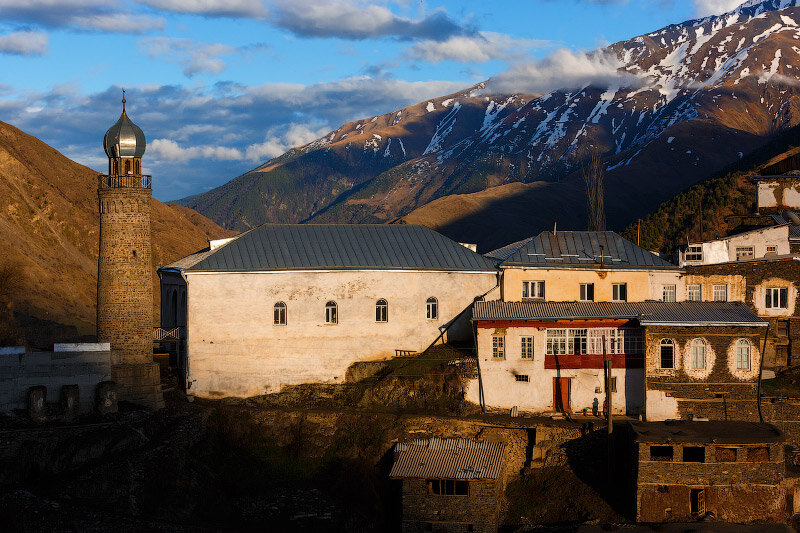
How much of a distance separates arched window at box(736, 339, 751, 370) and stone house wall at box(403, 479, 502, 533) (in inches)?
495

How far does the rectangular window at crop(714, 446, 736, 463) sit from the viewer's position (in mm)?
35625

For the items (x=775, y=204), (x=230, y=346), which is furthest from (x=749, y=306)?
(x=230, y=346)

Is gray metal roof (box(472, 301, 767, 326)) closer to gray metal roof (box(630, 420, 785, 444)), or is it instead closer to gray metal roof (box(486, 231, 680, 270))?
gray metal roof (box(486, 231, 680, 270))

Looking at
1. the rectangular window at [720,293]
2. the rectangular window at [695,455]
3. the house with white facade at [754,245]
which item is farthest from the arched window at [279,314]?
the house with white facade at [754,245]

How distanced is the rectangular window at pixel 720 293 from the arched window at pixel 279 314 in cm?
1988

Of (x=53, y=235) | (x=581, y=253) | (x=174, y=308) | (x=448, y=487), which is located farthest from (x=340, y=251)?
(x=53, y=235)

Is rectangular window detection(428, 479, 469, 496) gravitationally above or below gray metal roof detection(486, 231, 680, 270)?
below

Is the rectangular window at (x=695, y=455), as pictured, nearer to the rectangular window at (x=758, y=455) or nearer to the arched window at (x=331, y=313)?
the rectangular window at (x=758, y=455)

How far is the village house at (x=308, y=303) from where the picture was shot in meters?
42.4

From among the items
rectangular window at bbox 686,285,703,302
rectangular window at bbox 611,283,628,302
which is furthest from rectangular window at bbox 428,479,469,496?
rectangular window at bbox 686,285,703,302

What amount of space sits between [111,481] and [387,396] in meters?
12.6

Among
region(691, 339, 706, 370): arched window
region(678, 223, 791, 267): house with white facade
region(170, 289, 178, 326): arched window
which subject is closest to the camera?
region(691, 339, 706, 370): arched window

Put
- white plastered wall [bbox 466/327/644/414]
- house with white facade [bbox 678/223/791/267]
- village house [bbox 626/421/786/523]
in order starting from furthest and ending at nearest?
house with white facade [bbox 678/223/791/267]
white plastered wall [bbox 466/327/644/414]
village house [bbox 626/421/786/523]

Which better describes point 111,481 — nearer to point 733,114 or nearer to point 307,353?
point 307,353
